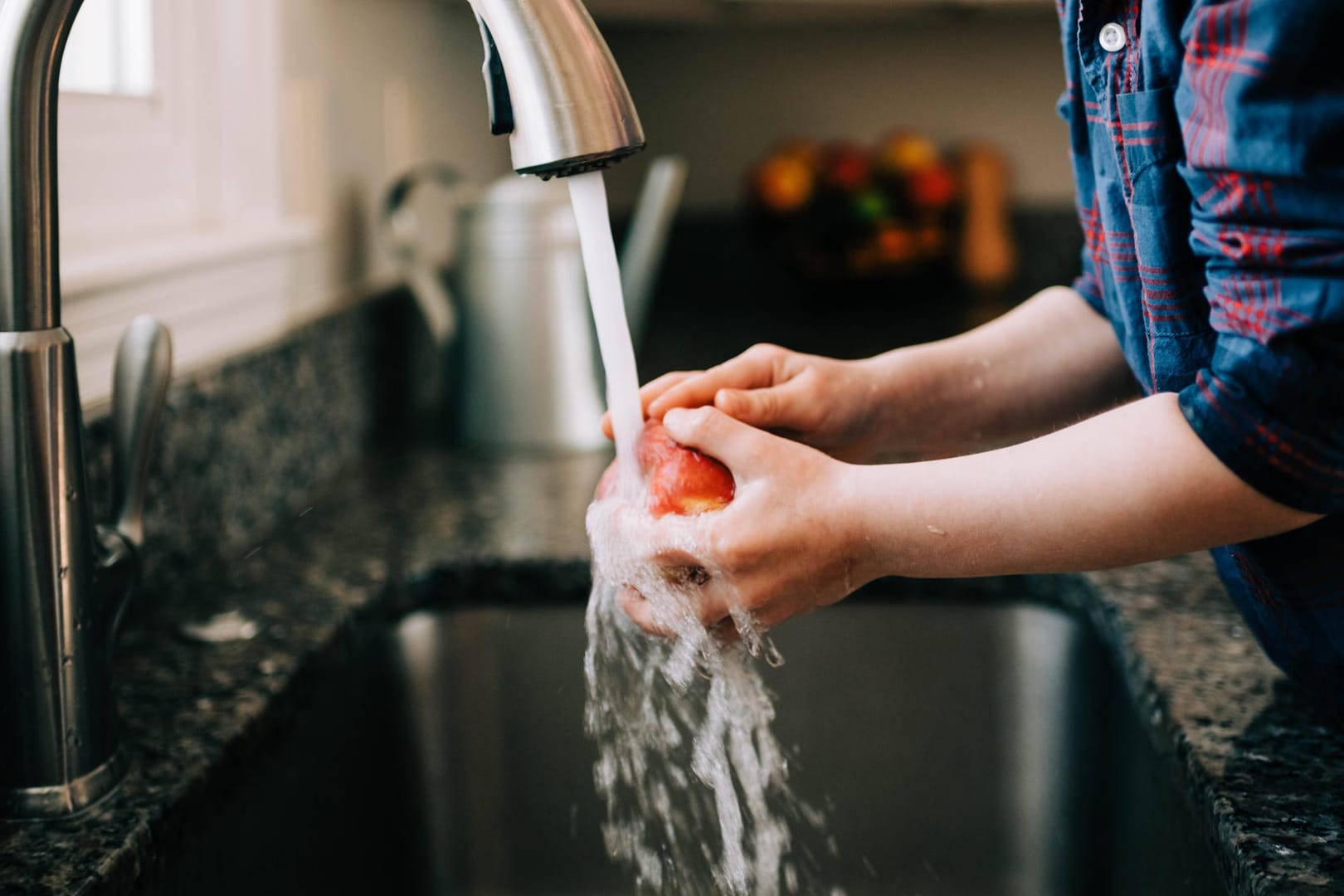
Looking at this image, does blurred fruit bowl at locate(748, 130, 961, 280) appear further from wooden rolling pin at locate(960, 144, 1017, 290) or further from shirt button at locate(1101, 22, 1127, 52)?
shirt button at locate(1101, 22, 1127, 52)

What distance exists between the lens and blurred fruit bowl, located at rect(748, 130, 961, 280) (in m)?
2.07

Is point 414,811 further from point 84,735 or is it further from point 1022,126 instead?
point 1022,126

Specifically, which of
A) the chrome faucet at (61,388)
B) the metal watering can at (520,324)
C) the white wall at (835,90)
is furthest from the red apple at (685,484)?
the white wall at (835,90)

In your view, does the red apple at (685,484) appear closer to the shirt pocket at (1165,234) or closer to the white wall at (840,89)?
the shirt pocket at (1165,234)

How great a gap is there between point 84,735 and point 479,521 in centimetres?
51

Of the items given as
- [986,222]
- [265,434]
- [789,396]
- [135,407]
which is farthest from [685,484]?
[986,222]

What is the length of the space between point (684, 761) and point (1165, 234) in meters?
0.58

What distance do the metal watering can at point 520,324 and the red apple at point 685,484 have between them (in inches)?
27.6

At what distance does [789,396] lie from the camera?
28.8 inches

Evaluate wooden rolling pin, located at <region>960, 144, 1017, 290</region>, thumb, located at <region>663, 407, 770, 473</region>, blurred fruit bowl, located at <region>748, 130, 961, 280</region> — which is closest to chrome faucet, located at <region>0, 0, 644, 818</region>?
thumb, located at <region>663, 407, 770, 473</region>

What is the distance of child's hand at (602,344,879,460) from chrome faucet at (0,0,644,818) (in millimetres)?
209

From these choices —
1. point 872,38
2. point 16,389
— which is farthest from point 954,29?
point 16,389

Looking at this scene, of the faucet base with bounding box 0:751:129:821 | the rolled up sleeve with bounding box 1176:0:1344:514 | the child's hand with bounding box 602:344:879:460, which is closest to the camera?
the rolled up sleeve with bounding box 1176:0:1344:514

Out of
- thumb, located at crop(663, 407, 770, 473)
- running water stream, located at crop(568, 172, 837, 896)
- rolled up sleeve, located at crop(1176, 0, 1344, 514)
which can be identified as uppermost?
rolled up sleeve, located at crop(1176, 0, 1344, 514)
